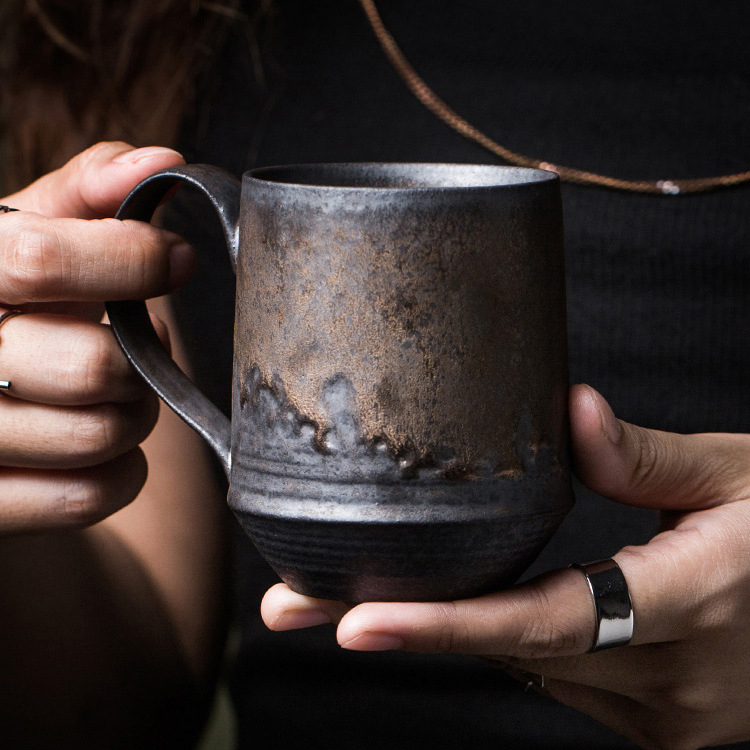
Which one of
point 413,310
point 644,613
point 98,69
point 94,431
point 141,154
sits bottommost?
point 644,613

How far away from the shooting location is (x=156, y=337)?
2.41 ft

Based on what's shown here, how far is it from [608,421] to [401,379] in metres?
0.19

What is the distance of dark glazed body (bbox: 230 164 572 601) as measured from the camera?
55 cm

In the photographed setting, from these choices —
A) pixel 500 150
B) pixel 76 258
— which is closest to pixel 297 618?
pixel 76 258

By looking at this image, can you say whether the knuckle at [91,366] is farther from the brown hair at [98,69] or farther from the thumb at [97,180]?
the brown hair at [98,69]

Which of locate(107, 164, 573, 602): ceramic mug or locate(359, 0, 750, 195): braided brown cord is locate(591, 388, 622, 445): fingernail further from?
locate(359, 0, 750, 195): braided brown cord

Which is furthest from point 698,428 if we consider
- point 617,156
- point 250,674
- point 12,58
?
point 12,58

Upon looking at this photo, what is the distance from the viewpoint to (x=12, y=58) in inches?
52.2

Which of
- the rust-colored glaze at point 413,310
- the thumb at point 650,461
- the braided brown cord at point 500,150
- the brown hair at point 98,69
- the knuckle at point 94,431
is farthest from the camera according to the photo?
the brown hair at point 98,69

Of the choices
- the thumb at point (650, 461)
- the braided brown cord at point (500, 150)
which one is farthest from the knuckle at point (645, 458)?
the braided brown cord at point (500, 150)

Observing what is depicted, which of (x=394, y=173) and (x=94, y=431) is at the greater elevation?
(x=394, y=173)

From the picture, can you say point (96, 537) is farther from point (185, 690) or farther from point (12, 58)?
point (12, 58)

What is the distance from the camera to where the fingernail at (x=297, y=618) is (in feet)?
2.16

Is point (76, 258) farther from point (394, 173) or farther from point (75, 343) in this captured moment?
point (394, 173)
